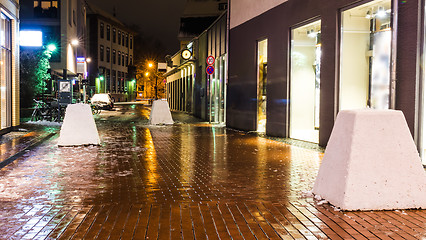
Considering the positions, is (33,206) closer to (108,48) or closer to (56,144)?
(56,144)

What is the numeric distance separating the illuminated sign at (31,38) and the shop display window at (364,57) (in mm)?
17970

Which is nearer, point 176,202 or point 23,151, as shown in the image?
point 176,202

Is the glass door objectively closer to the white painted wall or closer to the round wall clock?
the white painted wall

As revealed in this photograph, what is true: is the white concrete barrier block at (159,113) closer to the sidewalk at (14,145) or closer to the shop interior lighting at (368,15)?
the sidewalk at (14,145)

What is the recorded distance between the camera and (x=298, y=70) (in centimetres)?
1487

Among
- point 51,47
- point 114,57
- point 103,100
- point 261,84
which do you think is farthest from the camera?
point 114,57

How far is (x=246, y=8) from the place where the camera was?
18422mm

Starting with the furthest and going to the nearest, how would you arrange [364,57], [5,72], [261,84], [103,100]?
[103,100], [261,84], [5,72], [364,57]

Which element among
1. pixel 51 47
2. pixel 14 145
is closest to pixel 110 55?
pixel 51 47

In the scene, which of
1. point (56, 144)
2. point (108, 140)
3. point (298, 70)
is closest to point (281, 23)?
point (298, 70)

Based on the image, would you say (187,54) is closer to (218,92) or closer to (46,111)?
(218,92)

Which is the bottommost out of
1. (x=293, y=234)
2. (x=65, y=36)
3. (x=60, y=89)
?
(x=293, y=234)

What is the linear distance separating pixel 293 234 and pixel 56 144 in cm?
960

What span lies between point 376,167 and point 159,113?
1730 cm
